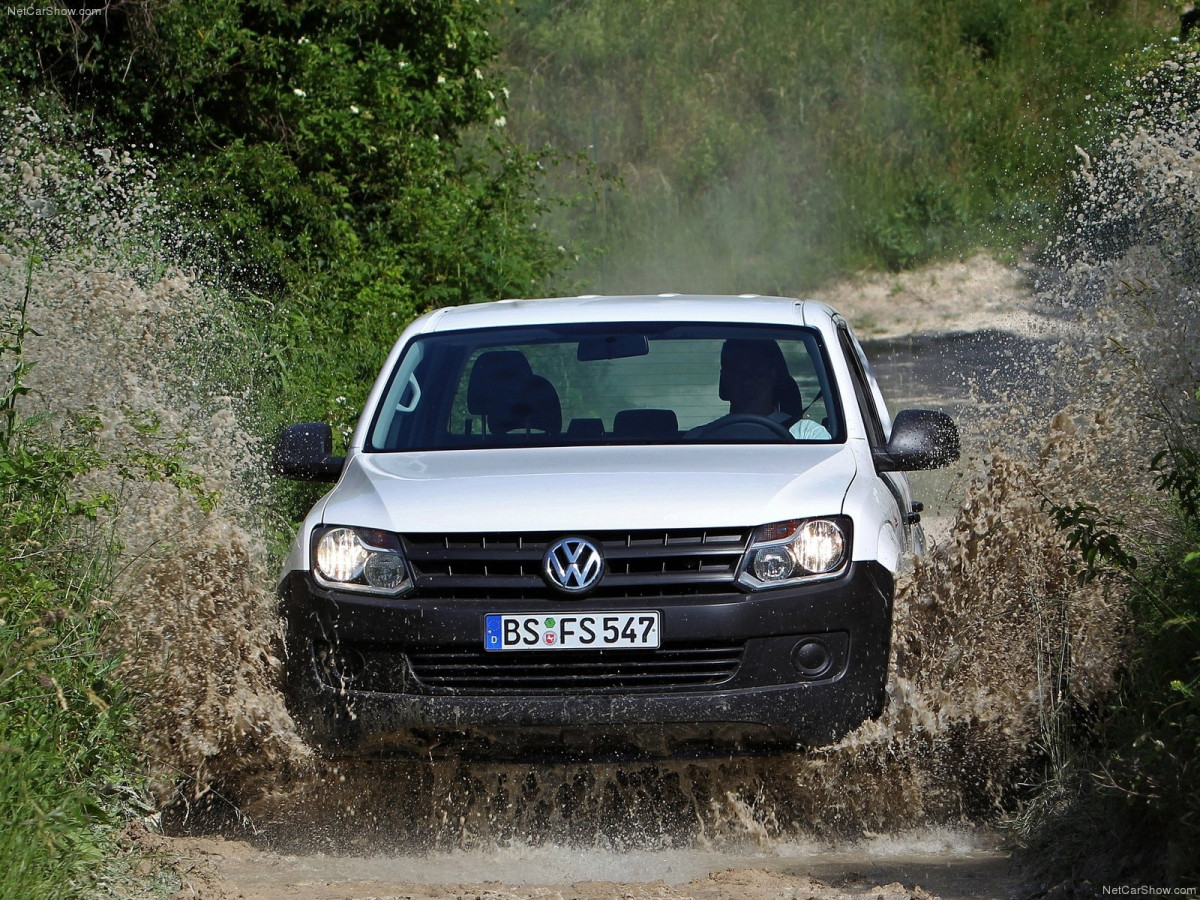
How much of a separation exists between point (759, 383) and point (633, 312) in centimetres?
57

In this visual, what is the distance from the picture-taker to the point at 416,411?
618 centimetres

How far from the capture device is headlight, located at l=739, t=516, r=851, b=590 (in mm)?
4797

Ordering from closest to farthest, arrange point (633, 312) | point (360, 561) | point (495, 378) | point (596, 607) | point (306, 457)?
point (596, 607)
point (360, 561)
point (306, 457)
point (495, 378)
point (633, 312)

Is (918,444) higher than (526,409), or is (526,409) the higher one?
(918,444)

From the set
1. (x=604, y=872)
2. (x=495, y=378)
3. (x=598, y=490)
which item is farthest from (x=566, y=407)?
(x=604, y=872)

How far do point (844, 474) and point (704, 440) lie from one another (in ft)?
2.03

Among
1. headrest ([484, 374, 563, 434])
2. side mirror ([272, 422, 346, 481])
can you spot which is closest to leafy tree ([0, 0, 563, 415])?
headrest ([484, 374, 563, 434])

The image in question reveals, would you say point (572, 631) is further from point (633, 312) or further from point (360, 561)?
point (633, 312)

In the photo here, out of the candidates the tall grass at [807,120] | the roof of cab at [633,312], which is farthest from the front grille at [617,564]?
the tall grass at [807,120]

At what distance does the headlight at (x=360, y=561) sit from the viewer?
490 centimetres

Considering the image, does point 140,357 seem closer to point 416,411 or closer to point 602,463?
point 416,411

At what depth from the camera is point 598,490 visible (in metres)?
4.93

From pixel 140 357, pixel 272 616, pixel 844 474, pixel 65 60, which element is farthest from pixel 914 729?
pixel 65 60

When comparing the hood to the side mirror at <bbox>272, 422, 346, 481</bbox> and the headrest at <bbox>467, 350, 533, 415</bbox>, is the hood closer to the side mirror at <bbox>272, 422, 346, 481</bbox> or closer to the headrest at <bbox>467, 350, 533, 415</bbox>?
the side mirror at <bbox>272, 422, 346, 481</bbox>
